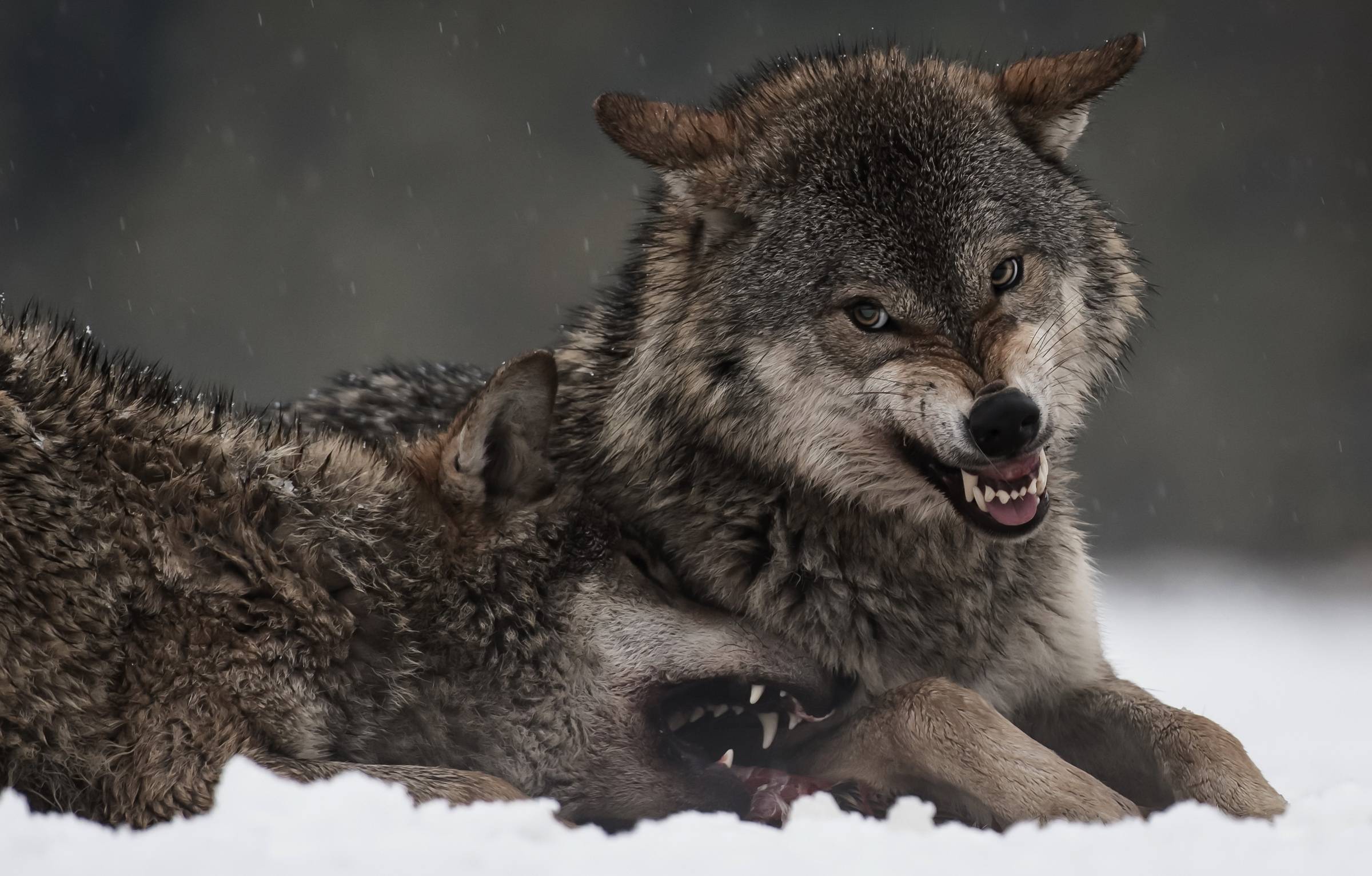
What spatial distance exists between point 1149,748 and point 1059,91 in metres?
1.83

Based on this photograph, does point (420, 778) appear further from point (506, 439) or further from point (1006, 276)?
point (1006, 276)

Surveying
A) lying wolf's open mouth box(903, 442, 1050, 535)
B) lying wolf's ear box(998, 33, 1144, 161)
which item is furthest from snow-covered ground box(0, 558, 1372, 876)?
lying wolf's ear box(998, 33, 1144, 161)

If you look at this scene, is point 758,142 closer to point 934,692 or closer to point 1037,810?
point 934,692

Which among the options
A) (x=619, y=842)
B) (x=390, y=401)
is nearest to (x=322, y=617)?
(x=619, y=842)

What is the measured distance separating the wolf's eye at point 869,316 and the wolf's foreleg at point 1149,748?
1.33 meters

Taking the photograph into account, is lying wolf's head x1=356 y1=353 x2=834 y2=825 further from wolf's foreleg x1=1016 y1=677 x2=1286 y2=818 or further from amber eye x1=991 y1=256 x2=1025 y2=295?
amber eye x1=991 y1=256 x2=1025 y2=295

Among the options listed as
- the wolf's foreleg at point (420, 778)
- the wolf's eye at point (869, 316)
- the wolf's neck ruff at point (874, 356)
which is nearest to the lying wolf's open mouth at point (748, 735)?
the wolf's neck ruff at point (874, 356)

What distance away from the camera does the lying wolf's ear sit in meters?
4.02

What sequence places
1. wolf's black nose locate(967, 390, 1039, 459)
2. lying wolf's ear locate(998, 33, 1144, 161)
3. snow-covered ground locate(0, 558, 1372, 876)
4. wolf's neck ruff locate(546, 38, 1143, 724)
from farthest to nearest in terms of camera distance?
lying wolf's ear locate(998, 33, 1144, 161) → wolf's neck ruff locate(546, 38, 1143, 724) → wolf's black nose locate(967, 390, 1039, 459) → snow-covered ground locate(0, 558, 1372, 876)

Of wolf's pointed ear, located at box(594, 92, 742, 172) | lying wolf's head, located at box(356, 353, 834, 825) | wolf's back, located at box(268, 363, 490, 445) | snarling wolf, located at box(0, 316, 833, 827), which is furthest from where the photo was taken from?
wolf's back, located at box(268, 363, 490, 445)

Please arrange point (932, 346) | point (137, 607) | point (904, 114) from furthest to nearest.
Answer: point (904, 114) < point (932, 346) < point (137, 607)

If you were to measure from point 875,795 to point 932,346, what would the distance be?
114cm

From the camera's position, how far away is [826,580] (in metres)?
3.86

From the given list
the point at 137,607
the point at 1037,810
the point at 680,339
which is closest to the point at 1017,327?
the point at 680,339
